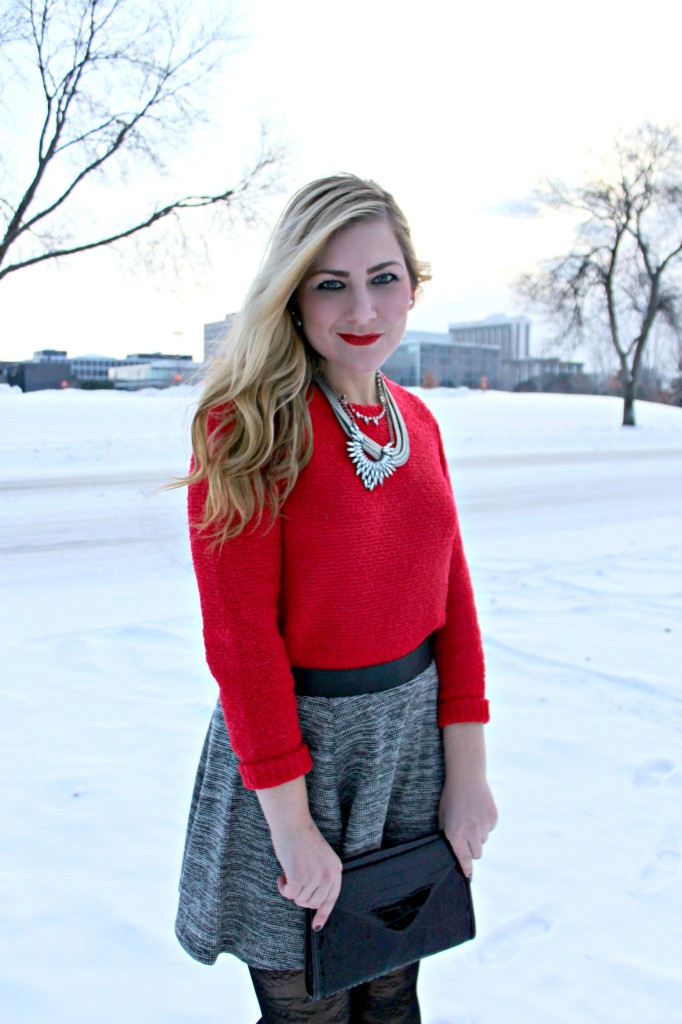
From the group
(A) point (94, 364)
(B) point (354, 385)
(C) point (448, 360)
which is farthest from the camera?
(A) point (94, 364)

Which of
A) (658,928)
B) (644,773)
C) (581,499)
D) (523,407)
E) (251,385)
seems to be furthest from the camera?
(523,407)

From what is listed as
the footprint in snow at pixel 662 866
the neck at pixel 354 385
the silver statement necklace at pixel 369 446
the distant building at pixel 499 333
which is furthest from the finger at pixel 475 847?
the distant building at pixel 499 333

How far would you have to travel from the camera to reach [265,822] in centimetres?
132

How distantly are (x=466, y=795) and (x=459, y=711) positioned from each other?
0.15 meters

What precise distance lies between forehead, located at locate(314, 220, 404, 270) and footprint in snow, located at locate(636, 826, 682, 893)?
74.7 inches

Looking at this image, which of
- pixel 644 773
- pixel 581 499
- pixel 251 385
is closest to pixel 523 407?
pixel 581 499

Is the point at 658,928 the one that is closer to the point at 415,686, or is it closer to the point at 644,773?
the point at 644,773

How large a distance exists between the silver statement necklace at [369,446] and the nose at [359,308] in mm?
122

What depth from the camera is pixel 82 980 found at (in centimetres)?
192

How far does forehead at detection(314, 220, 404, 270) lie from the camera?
1311mm

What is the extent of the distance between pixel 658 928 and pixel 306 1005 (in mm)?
1191

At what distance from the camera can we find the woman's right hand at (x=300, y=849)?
122 centimetres

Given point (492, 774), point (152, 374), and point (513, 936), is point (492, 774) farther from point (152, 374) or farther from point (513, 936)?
point (152, 374)

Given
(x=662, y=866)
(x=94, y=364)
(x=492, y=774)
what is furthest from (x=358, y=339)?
(x=94, y=364)
